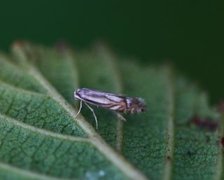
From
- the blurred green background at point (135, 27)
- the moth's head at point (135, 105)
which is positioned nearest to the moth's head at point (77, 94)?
the moth's head at point (135, 105)

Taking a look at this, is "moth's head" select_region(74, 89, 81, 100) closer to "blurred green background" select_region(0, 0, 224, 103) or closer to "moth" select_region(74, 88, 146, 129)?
"moth" select_region(74, 88, 146, 129)

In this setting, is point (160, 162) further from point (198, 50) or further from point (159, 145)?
point (198, 50)

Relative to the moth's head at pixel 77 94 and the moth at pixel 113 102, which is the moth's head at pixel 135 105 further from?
the moth's head at pixel 77 94

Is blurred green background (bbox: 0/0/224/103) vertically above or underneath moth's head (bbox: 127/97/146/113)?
above

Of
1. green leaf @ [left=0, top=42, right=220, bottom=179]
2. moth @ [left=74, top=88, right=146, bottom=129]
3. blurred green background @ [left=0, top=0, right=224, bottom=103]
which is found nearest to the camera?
green leaf @ [left=0, top=42, right=220, bottom=179]

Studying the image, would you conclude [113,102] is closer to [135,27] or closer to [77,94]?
[77,94]

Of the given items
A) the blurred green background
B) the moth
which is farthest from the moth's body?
the blurred green background

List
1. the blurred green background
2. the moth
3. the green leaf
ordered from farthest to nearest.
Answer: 1. the blurred green background
2. the moth
3. the green leaf
